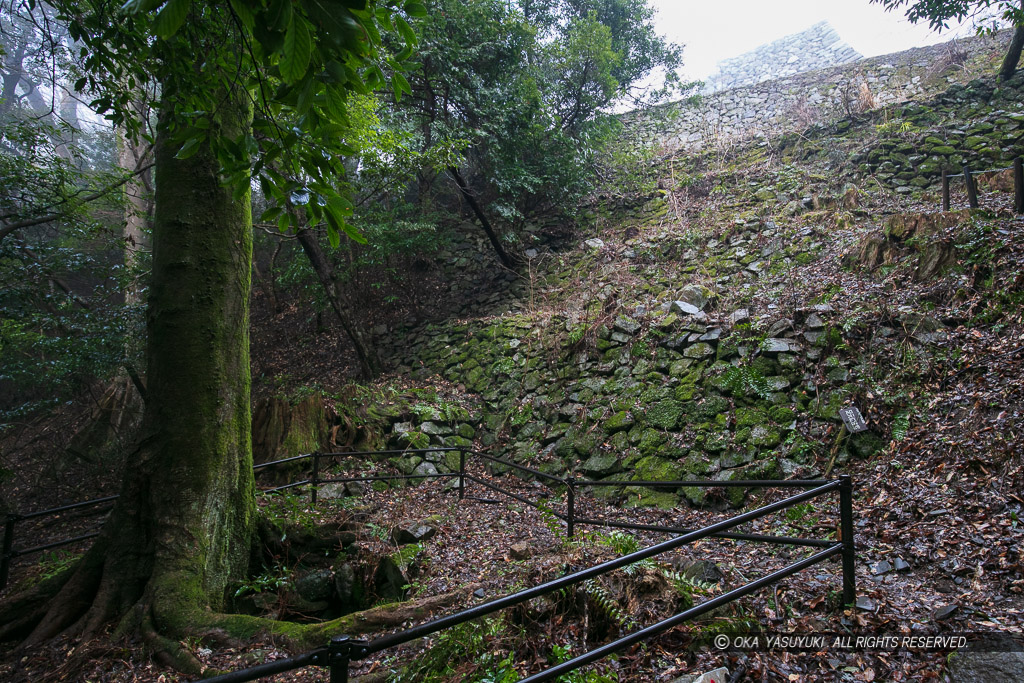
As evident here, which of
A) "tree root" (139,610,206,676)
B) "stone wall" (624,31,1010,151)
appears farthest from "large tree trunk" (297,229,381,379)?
"stone wall" (624,31,1010,151)

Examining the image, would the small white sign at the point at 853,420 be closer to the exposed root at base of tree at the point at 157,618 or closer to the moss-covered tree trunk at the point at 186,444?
the exposed root at base of tree at the point at 157,618

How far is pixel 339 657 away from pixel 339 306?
8.35m

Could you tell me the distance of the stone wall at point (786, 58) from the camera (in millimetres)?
18188

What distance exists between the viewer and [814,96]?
1218cm

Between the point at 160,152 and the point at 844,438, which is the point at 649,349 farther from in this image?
the point at 160,152

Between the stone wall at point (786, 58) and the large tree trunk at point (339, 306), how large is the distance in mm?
16678

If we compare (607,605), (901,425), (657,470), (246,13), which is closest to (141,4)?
(246,13)

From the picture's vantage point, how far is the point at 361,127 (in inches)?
309

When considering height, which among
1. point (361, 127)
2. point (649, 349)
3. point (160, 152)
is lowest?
point (649, 349)

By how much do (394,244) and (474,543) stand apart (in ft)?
23.6

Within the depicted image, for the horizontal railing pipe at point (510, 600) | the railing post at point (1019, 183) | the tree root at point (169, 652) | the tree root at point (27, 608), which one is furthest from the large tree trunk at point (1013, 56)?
the tree root at point (27, 608)

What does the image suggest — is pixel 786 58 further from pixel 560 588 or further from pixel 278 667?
pixel 278 667

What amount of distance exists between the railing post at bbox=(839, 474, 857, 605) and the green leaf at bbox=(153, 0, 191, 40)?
3048 millimetres

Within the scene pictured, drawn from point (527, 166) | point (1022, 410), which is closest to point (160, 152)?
point (1022, 410)
